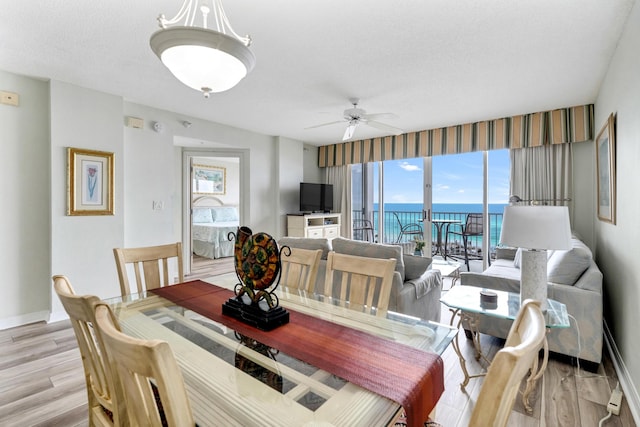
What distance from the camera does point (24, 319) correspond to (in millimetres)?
3127

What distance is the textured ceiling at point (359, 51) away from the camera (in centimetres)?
199

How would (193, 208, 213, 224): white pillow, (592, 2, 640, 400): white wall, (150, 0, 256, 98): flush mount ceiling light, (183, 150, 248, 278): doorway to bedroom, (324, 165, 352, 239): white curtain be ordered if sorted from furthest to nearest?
(193, 208, 213, 224): white pillow < (324, 165, 352, 239): white curtain < (183, 150, 248, 278): doorway to bedroom < (592, 2, 640, 400): white wall < (150, 0, 256, 98): flush mount ceiling light

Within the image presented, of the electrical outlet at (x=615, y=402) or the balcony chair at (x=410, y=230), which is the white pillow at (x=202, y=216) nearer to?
the balcony chair at (x=410, y=230)

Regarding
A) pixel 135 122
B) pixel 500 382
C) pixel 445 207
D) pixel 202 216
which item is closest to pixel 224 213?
pixel 202 216

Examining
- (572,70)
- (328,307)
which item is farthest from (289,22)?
(572,70)

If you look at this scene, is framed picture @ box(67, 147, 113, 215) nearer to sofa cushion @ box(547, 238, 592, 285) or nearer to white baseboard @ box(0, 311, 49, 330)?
white baseboard @ box(0, 311, 49, 330)

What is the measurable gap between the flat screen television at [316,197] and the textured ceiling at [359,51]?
218cm

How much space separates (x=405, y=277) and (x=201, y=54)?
2.24 metres

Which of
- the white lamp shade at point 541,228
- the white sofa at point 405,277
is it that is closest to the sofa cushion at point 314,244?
the white sofa at point 405,277

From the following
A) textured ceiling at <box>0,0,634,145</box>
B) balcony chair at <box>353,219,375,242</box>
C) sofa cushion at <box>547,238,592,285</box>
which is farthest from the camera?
balcony chair at <box>353,219,375,242</box>

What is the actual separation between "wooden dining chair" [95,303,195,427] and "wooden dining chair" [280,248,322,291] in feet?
4.15

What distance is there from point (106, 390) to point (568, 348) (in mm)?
2908

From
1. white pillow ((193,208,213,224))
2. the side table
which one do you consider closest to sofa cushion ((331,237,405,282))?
the side table

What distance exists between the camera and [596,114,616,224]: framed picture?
8.09 feet
